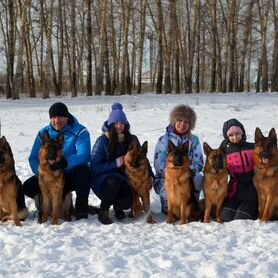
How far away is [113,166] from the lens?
17.7 feet

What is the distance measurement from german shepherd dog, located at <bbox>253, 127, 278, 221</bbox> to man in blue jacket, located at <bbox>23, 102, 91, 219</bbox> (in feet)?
6.68

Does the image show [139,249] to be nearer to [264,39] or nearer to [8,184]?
[8,184]

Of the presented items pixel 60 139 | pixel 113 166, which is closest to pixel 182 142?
pixel 113 166

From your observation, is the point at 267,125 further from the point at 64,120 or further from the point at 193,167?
the point at 64,120

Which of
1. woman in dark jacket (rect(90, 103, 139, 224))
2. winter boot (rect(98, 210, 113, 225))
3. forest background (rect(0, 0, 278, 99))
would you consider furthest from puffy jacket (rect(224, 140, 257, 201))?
forest background (rect(0, 0, 278, 99))

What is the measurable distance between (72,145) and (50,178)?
1.90 ft

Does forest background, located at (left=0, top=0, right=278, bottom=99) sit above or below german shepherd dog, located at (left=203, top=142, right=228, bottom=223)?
above

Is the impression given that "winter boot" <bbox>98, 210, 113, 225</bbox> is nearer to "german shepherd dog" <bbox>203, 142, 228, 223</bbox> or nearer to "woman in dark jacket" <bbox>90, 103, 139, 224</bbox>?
"woman in dark jacket" <bbox>90, 103, 139, 224</bbox>

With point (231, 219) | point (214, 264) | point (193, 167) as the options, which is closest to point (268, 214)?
point (231, 219)

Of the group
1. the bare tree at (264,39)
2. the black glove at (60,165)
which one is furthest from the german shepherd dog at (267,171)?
the bare tree at (264,39)

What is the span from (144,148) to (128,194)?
66cm

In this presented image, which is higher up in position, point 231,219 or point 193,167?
point 193,167

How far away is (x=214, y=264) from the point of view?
371 centimetres

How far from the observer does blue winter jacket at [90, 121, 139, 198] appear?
5410 mm
